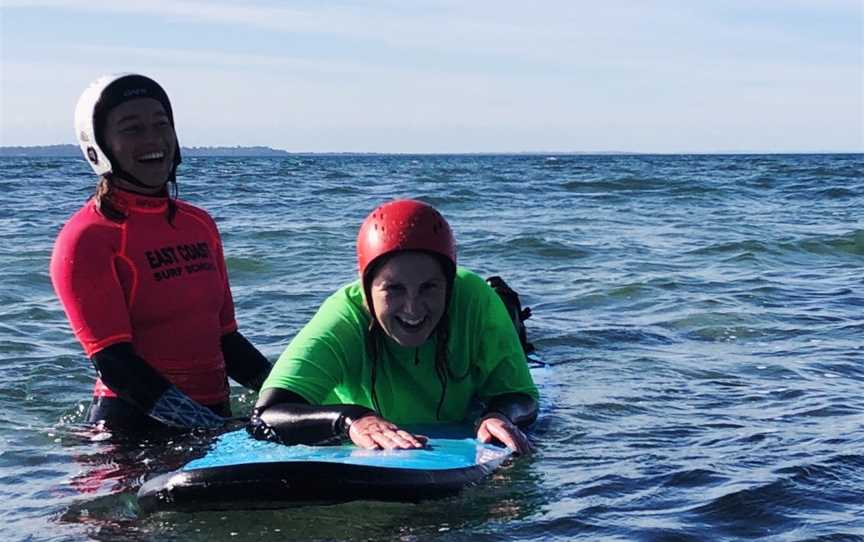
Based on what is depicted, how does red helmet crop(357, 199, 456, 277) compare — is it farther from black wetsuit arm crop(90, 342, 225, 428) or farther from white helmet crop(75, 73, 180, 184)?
white helmet crop(75, 73, 180, 184)

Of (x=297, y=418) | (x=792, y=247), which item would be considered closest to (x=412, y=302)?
(x=297, y=418)

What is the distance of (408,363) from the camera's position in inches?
205

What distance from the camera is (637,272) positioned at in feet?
44.9

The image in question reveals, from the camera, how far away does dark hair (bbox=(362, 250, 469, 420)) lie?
15.6 feet

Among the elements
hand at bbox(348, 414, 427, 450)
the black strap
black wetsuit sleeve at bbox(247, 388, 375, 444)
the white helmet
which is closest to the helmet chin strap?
the white helmet

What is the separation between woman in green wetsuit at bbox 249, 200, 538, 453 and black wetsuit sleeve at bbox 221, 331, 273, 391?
69cm

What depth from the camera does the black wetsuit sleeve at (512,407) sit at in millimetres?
5242

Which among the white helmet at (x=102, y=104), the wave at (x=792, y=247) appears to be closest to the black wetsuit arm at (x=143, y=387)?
the white helmet at (x=102, y=104)

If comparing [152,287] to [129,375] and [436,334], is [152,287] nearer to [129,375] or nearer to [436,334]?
[129,375]

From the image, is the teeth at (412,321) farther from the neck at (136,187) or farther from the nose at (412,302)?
the neck at (136,187)

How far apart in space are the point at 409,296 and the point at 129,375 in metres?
1.29

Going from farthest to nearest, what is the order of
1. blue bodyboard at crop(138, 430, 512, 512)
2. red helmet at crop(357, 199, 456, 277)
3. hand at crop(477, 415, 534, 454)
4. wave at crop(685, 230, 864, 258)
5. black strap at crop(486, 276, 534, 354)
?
wave at crop(685, 230, 864, 258) → black strap at crop(486, 276, 534, 354) → hand at crop(477, 415, 534, 454) → red helmet at crop(357, 199, 456, 277) → blue bodyboard at crop(138, 430, 512, 512)

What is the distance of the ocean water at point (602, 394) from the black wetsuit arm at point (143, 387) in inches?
4.5

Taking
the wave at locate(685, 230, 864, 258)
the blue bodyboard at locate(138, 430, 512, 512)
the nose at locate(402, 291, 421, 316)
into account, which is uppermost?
the nose at locate(402, 291, 421, 316)
